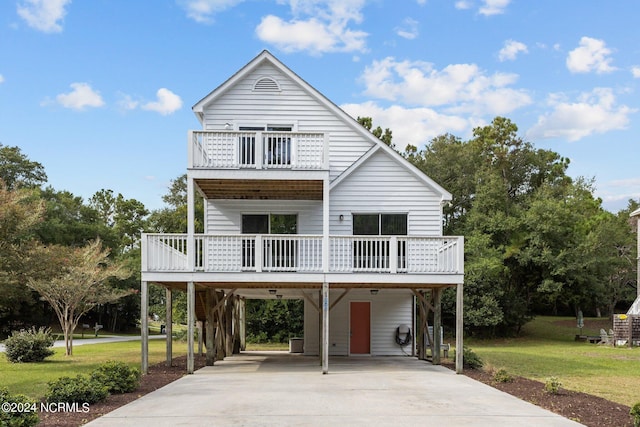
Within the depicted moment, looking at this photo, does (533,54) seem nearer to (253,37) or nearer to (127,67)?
(253,37)

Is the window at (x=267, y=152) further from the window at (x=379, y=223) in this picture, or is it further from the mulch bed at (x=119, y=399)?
the mulch bed at (x=119, y=399)

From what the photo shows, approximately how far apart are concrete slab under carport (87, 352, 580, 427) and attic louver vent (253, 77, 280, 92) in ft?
31.6

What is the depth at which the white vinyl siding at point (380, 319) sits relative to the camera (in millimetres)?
23906

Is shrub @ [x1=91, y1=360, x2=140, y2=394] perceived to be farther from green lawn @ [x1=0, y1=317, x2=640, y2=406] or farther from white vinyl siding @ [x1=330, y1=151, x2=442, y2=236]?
white vinyl siding @ [x1=330, y1=151, x2=442, y2=236]

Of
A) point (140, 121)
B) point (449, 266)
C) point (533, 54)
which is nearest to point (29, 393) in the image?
point (449, 266)

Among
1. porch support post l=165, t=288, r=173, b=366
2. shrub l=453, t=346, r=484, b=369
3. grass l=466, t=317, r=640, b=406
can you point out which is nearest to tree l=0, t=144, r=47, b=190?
porch support post l=165, t=288, r=173, b=366

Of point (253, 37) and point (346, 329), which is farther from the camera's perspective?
point (253, 37)

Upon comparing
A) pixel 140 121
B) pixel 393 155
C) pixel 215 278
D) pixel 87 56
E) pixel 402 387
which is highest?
pixel 87 56

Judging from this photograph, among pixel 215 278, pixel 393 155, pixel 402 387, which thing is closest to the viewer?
pixel 402 387

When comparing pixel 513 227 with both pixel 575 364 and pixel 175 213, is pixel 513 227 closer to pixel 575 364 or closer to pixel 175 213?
pixel 575 364

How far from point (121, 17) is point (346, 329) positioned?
1422 cm

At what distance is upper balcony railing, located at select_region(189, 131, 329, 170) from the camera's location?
17.9m

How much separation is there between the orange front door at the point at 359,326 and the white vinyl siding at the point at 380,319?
169 mm

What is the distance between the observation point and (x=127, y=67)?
90.0 ft
